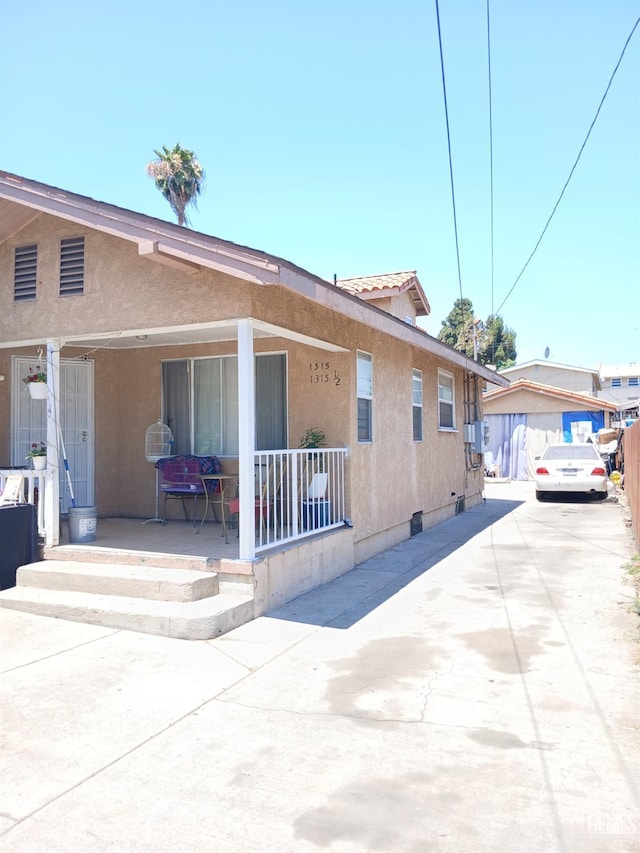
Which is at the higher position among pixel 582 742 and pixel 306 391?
pixel 306 391

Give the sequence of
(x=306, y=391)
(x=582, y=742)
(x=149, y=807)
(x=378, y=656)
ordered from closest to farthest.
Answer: (x=149, y=807)
(x=582, y=742)
(x=378, y=656)
(x=306, y=391)

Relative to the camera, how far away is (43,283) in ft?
23.4

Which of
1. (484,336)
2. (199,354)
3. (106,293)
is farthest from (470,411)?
(484,336)

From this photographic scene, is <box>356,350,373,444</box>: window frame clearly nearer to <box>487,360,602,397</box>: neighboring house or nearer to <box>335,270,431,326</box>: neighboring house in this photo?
<box>335,270,431,326</box>: neighboring house

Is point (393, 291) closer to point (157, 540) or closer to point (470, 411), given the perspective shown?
point (470, 411)

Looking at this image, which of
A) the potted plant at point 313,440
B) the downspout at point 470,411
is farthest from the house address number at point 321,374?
the downspout at point 470,411

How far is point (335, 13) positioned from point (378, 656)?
7.81 metres

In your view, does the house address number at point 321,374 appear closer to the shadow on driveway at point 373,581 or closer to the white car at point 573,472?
the shadow on driveway at point 373,581

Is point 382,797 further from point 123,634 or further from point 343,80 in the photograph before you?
point 343,80

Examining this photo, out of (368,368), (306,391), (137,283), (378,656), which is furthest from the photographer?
(368,368)

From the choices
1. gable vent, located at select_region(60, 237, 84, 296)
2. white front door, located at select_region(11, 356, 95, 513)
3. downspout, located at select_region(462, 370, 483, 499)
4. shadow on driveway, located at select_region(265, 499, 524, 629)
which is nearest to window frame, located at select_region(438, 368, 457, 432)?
downspout, located at select_region(462, 370, 483, 499)

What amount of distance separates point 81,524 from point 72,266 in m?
2.91

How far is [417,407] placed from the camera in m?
11.1

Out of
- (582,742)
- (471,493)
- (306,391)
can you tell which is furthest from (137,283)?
(471,493)
